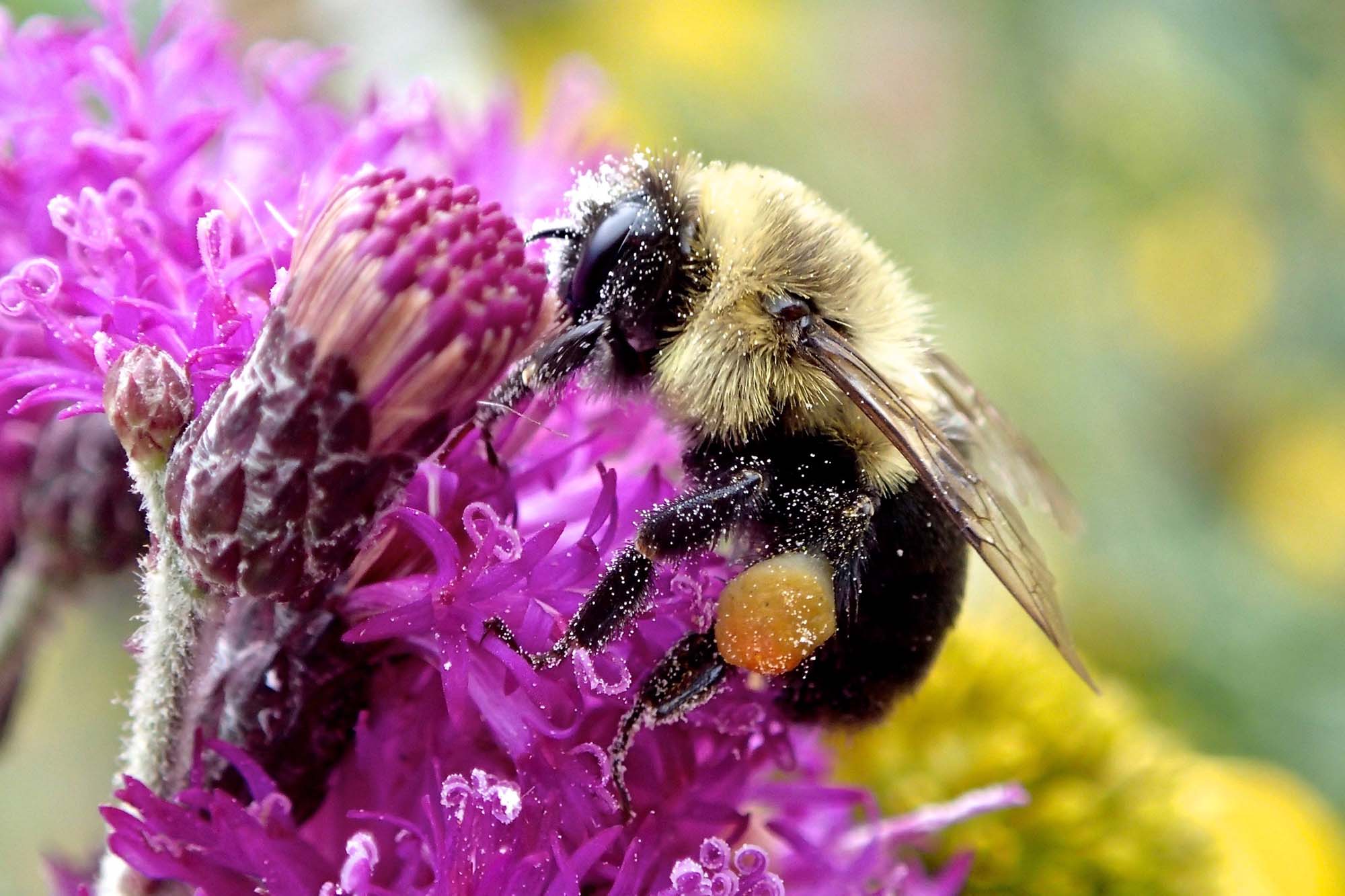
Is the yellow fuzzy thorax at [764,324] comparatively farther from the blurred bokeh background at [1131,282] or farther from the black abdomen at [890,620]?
the blurred bokeh background at [1131,282]

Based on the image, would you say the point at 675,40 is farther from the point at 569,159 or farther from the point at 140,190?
the point at 140,190

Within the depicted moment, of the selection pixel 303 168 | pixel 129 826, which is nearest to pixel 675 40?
pixel 303 168

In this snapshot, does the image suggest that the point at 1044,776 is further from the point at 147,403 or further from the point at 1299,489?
the point at 1299,489

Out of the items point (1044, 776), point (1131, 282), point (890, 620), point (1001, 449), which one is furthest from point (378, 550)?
point (1131, 282)

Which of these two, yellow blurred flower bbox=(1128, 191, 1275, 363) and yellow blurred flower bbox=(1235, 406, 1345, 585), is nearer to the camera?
yellow blurred flower bbox=(1235, 406, 1345, 585)

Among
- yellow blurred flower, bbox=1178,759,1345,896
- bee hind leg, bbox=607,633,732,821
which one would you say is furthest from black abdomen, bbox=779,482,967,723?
yellow blurred flower, bbox=1178,759,1345,896

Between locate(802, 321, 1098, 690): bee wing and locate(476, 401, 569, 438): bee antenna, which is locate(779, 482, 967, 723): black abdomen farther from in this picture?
locate(476, 401, 569, 438): bee antenna
